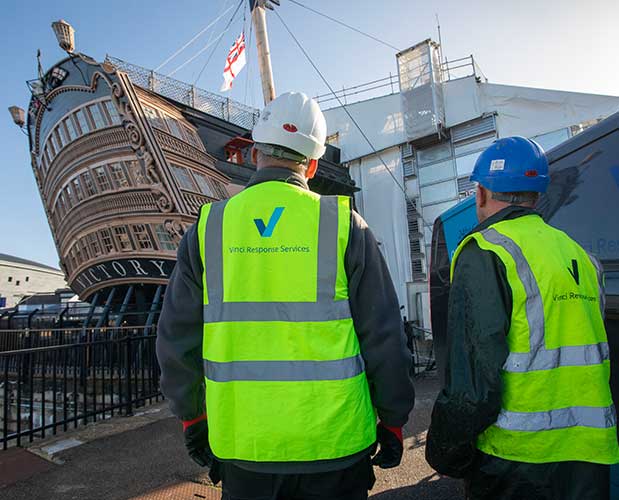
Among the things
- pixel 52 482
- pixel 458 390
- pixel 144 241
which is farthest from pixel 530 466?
pixel 144 241

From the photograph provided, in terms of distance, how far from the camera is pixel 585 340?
1.43m

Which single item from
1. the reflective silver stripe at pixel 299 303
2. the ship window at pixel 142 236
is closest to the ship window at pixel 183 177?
the ship window at pixel 142 236

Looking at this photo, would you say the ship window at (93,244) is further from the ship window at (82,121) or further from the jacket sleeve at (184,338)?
the jacket sleeve at (184,338)

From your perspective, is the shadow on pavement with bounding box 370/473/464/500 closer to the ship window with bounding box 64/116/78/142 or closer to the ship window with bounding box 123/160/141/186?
the ship window with bounding box 123/160/141/186

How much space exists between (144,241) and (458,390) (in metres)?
14.0

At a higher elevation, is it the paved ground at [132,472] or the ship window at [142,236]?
the ship window at [142,236]

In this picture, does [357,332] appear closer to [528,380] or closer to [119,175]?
[528,380]

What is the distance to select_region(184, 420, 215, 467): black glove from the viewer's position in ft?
5.40

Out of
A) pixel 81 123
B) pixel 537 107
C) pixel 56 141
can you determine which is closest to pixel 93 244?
pixel 56 141

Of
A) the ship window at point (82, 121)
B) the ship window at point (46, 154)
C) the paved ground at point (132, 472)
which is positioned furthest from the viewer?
the ship window at point (46, 154)

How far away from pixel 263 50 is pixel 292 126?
650 cm

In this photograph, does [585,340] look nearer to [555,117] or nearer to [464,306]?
[464,306]

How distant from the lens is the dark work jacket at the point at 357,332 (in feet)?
4.76

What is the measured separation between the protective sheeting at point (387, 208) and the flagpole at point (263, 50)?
1361 cm
